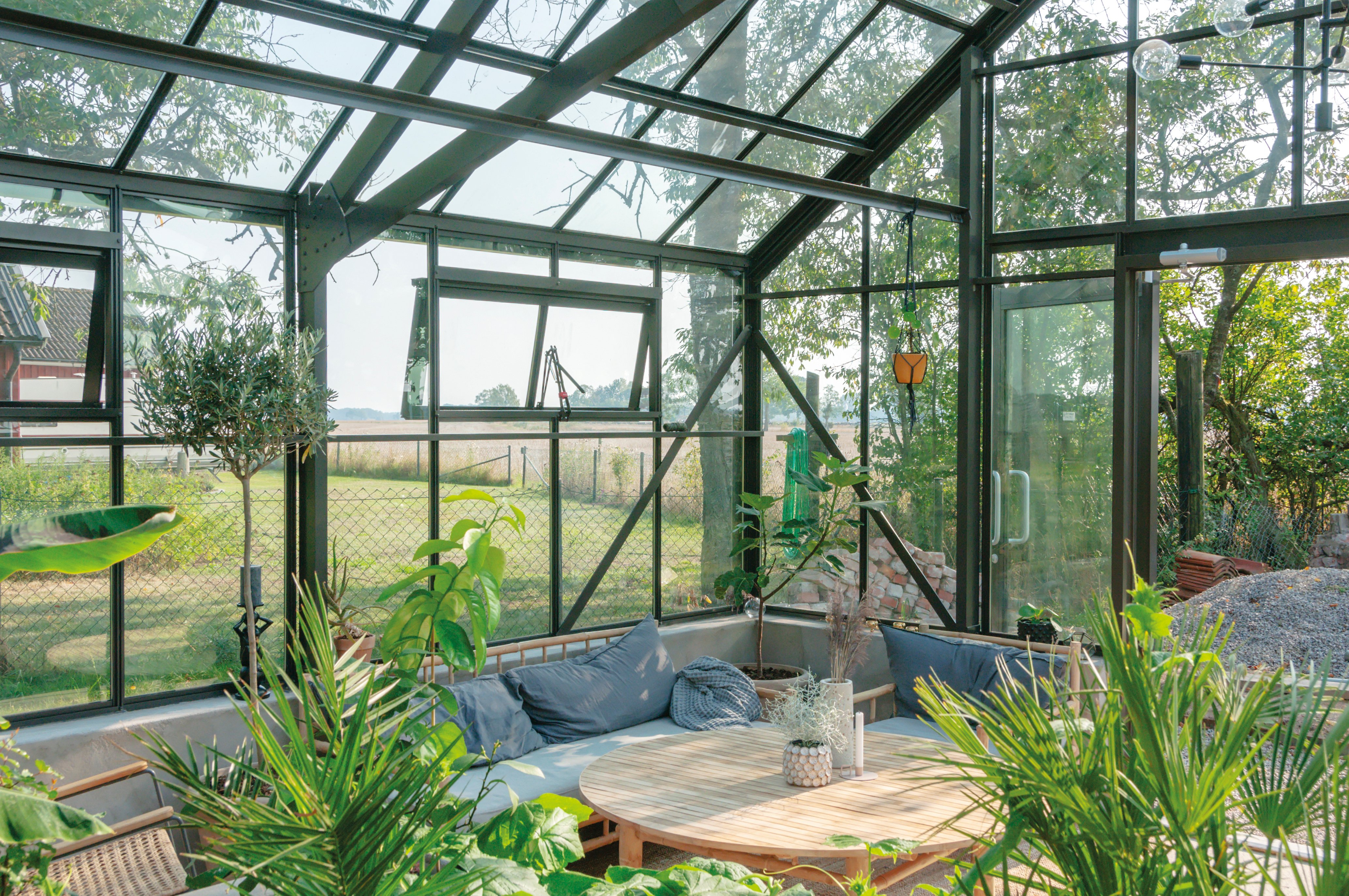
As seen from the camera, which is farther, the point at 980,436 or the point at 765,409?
the point at 765,409

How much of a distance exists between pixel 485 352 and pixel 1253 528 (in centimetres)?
793

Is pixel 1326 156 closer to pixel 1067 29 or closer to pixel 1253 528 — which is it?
pixel 1067 29

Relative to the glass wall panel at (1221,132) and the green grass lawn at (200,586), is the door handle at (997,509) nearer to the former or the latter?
the glass wall panel at (1221,132)

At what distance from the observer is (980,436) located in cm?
612

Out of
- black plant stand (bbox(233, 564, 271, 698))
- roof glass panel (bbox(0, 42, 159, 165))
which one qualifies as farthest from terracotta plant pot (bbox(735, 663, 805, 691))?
roof glass panel (bbox(0, 42, 159, 165))

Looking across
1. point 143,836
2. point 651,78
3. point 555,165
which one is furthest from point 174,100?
point 143,836

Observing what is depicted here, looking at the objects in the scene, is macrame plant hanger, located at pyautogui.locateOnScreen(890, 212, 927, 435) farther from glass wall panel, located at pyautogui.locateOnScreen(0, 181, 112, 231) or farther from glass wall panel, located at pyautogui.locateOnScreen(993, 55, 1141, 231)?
glass wall panel, located at pyautogui.locateOnScreen(0, 181, 112, 231)

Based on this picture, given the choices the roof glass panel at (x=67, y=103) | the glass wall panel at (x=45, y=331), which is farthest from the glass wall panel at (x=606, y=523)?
the roof glass panel at (x=67, y=103)

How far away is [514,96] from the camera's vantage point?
477cm

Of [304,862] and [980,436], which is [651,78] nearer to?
[980,436]

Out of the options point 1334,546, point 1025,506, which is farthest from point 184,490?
point 1334,546

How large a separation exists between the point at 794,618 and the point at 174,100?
4706 millimetres

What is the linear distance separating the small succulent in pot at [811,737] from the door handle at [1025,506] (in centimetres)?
242

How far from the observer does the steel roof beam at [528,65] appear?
416 cm
